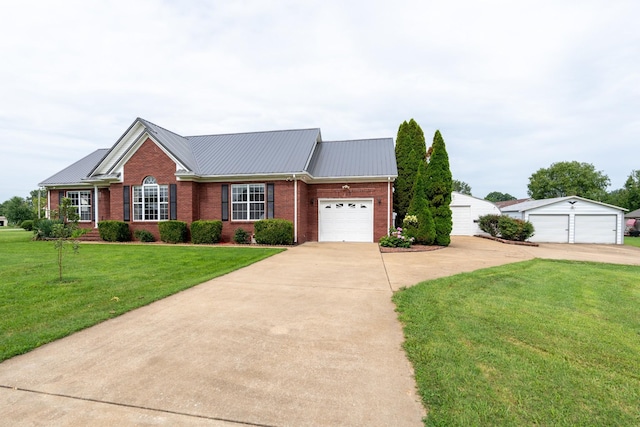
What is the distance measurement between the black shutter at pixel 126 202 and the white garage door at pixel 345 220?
10.4 metres

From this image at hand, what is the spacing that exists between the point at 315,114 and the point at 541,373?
23.4 meters

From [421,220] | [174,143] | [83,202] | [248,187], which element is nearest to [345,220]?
[421,220]

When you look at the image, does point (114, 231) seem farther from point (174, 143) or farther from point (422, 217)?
point (422, 217)

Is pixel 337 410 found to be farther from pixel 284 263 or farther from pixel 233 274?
pixel 284 263

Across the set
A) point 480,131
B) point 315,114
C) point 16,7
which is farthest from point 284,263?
point 480,131

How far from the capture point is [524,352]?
329cm

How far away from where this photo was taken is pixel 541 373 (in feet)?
9.29

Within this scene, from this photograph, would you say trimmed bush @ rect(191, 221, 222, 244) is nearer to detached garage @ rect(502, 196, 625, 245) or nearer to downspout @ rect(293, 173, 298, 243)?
downspout @ rect(293, 173, 298, 243)

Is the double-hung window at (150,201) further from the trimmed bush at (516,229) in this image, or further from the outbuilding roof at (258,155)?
the trimmed bush at (516,229)

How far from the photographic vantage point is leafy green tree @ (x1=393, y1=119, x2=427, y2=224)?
683 inches

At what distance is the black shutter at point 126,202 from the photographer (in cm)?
1586

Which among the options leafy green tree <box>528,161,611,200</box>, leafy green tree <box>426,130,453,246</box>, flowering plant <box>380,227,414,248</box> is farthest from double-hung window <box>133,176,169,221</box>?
leafy green tree <box>528,161,611,200</box>

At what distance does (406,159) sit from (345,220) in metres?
5.59

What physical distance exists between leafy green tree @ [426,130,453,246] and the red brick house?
1.97 meters
